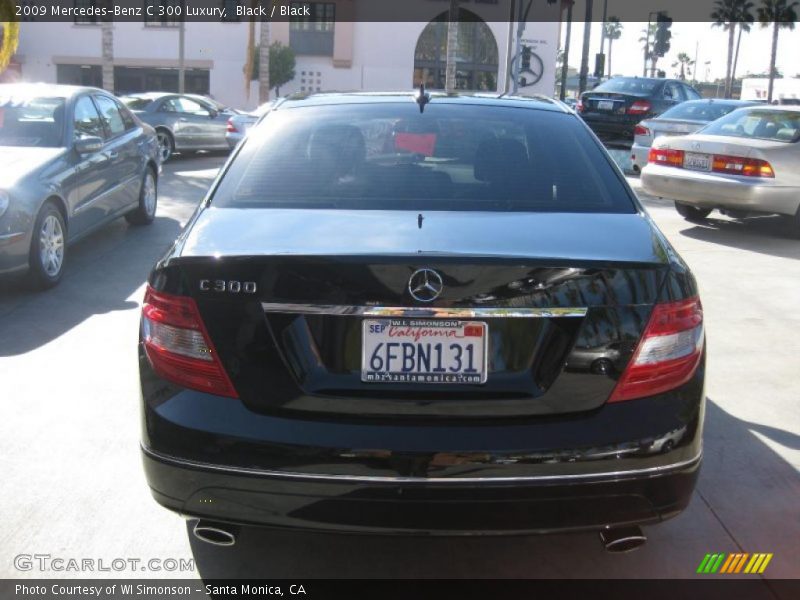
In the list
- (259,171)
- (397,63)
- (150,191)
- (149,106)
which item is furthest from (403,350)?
(397,63)

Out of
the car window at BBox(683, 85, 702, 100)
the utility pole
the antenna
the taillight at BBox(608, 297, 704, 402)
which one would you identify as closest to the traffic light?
the utility pole

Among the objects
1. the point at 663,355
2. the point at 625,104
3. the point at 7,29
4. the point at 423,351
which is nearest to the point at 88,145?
the point at 423,351

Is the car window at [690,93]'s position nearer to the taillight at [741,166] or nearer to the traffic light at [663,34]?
the traffic light at [663,34]

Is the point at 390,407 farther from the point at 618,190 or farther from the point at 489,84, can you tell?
the point at 489,84

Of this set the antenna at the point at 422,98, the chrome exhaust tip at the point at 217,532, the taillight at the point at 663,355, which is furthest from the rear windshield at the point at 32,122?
the taillight at the point at 663,355

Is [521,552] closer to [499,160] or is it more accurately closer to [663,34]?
[499,160]

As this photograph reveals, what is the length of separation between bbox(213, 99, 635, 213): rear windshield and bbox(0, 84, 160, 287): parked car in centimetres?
358

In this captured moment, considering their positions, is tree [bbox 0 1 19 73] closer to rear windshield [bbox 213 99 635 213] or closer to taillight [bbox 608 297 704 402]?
rear windshield [bbox 213 99 635 213]

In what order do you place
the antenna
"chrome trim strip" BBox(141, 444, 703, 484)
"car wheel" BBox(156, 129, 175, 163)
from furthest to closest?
1. "car wheel" BBox(156, 129, 175, 163)
2. the antenna
3. "chrome trim strip" BBox(141, 444, 703, 484)

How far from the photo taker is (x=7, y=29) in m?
17.6

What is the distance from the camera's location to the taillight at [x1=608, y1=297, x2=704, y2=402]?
2.84 metres

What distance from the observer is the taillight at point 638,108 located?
20.5 meters

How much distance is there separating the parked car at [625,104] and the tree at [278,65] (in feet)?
96.5

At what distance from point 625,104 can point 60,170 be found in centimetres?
1535
